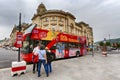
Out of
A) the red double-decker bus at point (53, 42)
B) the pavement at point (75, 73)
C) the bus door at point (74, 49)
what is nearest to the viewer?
the pavement at point (75, 73)

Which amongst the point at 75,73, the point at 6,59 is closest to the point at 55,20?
the point at 6,59

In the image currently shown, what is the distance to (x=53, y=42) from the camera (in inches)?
599

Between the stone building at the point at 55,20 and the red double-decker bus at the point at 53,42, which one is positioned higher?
the stone building at the point at 55,20

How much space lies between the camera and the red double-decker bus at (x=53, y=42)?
41.8 ft

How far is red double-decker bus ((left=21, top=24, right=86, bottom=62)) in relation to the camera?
501 inches

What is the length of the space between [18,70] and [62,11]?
4578 cm

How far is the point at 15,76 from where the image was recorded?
795cm

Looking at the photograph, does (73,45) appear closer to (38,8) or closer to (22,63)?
(22,63)

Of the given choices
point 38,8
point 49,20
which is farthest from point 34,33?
point 38,8

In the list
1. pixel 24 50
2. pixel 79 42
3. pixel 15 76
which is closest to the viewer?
pixel 15 76

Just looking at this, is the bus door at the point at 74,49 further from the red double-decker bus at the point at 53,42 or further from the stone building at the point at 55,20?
the stone building at the point at 55,20

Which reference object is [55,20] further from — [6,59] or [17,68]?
[17,68]

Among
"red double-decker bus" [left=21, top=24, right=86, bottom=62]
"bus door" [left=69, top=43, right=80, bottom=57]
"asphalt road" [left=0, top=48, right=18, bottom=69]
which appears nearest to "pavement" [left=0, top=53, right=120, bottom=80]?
"red double-decker bus" [left=21, top=24, right=86, bottom=62]

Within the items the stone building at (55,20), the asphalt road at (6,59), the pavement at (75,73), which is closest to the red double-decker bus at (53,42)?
the asphalt road at (6,59)
